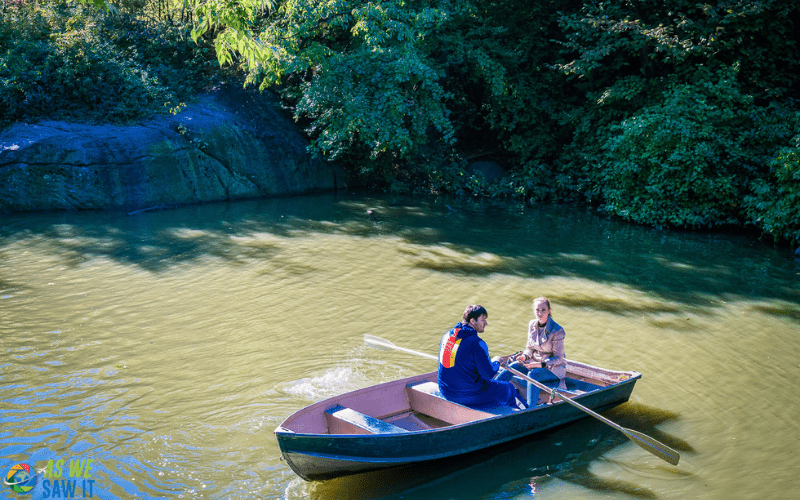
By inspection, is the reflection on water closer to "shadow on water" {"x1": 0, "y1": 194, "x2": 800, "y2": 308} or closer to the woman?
"shadow on water" {"x1": 0, "y1": 194, "x2": 800, "y2": 308}

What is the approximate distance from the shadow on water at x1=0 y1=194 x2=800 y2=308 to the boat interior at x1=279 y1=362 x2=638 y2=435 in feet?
14.7

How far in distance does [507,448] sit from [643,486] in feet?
4.13

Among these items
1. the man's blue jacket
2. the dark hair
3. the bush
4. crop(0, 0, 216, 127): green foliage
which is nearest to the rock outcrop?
crop(0, 0, 216, 127): green foliage

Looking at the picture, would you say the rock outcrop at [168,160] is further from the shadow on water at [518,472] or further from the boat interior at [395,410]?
the shadow on water at [518,472]

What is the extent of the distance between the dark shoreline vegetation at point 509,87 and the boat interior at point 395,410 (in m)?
8.91

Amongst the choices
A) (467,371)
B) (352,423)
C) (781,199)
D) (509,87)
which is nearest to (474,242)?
(781,199)

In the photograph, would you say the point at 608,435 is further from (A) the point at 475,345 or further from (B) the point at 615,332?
(B) the point at 615,332

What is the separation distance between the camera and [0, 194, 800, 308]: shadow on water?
38.5ft

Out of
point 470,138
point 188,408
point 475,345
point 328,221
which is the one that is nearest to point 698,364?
point 475,345

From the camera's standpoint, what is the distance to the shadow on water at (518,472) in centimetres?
544

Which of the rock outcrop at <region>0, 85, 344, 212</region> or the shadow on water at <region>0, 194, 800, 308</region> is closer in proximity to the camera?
the shadow on water at <region>0, 194, 800, 308</region>

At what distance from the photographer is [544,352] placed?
22.4 ft

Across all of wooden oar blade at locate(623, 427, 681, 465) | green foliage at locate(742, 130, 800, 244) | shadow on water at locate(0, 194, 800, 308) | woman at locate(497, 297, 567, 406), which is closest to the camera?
wooden oar blade at locate(623, 427, 681, 465)

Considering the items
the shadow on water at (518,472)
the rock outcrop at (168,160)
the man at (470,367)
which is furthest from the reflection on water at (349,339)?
the rock outcrop at (168,160)
